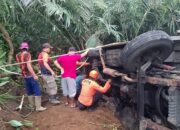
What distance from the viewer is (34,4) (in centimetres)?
896

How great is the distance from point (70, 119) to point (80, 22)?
349 cm

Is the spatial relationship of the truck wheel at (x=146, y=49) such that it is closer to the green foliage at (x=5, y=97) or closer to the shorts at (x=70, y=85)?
the shorts at (x=70, y=85)

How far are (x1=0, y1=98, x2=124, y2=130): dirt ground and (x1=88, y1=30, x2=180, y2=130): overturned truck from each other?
512 millimetres

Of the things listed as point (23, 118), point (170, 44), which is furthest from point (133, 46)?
point (23, 118)

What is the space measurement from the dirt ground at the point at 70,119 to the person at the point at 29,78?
312 millimetres

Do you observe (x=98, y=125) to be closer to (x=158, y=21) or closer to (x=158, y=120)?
(x=158, y=120)

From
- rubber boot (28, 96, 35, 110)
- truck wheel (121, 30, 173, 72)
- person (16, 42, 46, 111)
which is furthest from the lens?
rubber boot (28, 96, 35, 110)

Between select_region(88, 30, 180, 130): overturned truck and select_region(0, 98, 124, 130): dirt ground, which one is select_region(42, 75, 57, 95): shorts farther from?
select_region(88, 30, 180, 130): overturned truck

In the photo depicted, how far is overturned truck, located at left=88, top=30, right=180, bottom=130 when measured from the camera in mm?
5488

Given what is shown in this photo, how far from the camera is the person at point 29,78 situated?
24.1 feet

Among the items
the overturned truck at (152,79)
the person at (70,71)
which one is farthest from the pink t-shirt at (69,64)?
the overturned truck at (152,79)

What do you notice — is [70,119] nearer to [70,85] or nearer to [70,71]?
[70,85]

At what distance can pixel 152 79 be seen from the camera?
19.0 ft

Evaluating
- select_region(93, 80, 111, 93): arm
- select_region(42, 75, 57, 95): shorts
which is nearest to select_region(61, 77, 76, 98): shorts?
select_region(42, 75, 57, 95): shorts
